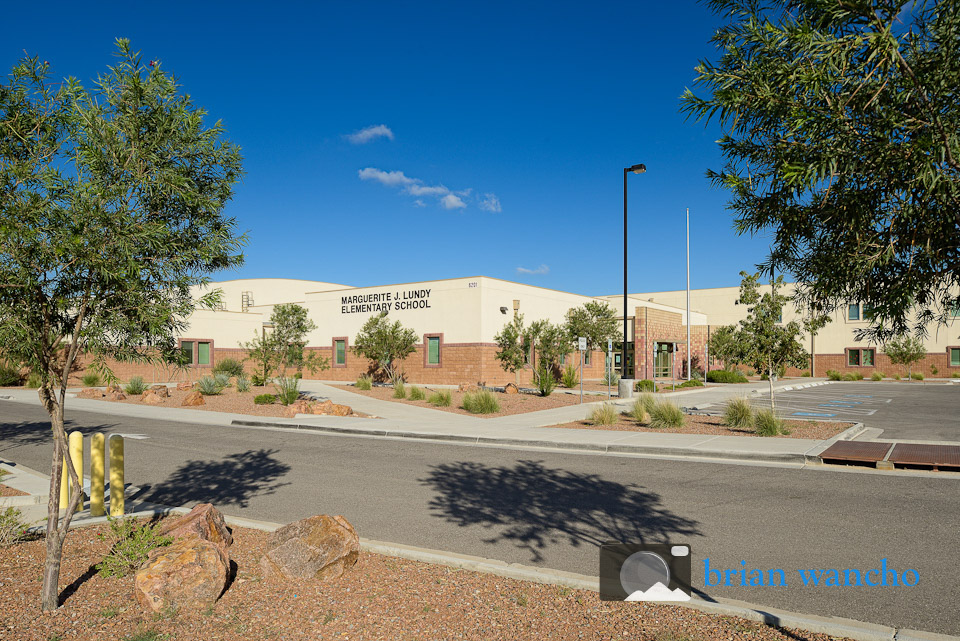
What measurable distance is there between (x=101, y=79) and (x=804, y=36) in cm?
500

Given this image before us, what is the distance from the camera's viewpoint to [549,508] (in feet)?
24.8

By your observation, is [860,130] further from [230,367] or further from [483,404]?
[230,367]

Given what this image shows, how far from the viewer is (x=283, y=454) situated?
12086 mm

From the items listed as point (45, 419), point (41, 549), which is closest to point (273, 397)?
point (45, 419)

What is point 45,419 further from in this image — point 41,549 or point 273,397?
point 41,549

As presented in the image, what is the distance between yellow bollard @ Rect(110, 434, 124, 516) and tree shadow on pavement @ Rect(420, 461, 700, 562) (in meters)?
3.46

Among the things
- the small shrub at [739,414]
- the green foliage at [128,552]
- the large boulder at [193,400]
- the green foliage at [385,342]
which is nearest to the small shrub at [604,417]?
the small shrub at [739,414]

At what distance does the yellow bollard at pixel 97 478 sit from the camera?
686 cm

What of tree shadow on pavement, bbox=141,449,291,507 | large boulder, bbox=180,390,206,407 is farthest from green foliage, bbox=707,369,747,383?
tree shadow on pavement, bbox=141,449,291,507

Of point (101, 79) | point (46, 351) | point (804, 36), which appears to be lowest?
point (46, 351)

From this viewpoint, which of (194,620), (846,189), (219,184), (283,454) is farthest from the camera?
(283,454)

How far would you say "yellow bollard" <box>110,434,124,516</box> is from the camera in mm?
6754

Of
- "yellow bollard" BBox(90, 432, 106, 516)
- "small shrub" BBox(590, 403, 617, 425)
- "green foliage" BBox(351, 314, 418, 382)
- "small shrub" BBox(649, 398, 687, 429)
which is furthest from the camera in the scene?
"green foliage" BBox(351, 314, 418, 382)

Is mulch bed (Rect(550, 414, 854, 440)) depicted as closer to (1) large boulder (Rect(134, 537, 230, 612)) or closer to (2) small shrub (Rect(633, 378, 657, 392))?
(1) large boulder (Rect(134, 537, 230, 612))
